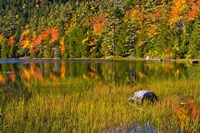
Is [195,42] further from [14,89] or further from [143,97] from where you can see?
[143,97]

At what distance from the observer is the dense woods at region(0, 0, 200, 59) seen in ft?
228

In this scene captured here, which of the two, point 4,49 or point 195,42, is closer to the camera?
point 195,42

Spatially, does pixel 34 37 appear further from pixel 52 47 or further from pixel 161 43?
pixel 161 43

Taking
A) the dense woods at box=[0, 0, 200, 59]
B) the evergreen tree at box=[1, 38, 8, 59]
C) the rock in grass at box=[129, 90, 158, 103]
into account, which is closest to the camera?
the rock in grass at box=[129, 90, 158, 103]

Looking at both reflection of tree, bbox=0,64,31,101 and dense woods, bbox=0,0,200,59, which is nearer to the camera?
reflection of tree, bbox=0,64,31,101

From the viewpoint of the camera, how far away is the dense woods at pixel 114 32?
6950 centimetres

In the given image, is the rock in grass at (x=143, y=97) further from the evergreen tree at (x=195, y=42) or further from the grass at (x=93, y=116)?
the evergreen tree at (x=195, y=42)

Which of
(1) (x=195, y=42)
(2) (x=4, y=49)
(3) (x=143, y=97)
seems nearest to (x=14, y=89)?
(3) (x=143, y=97)

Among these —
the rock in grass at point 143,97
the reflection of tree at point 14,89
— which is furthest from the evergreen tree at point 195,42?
the rock in grass at point 143,97

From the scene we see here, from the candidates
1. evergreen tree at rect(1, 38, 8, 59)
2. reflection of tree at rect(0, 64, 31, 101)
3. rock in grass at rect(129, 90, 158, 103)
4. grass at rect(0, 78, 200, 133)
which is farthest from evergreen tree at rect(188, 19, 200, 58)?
evergreen tree at rect(1, 38, 8, 59)

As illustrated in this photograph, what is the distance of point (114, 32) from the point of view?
8819cm

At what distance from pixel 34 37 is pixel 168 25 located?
66.1m

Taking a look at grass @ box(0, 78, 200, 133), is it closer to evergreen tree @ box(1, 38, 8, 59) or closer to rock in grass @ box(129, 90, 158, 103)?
rock in grass @ box(129, 90, 158, 103)

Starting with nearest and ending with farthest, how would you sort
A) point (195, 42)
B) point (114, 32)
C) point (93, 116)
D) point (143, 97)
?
point (93, 116), point (143, 97), point (195, 42), point (114, 32)
